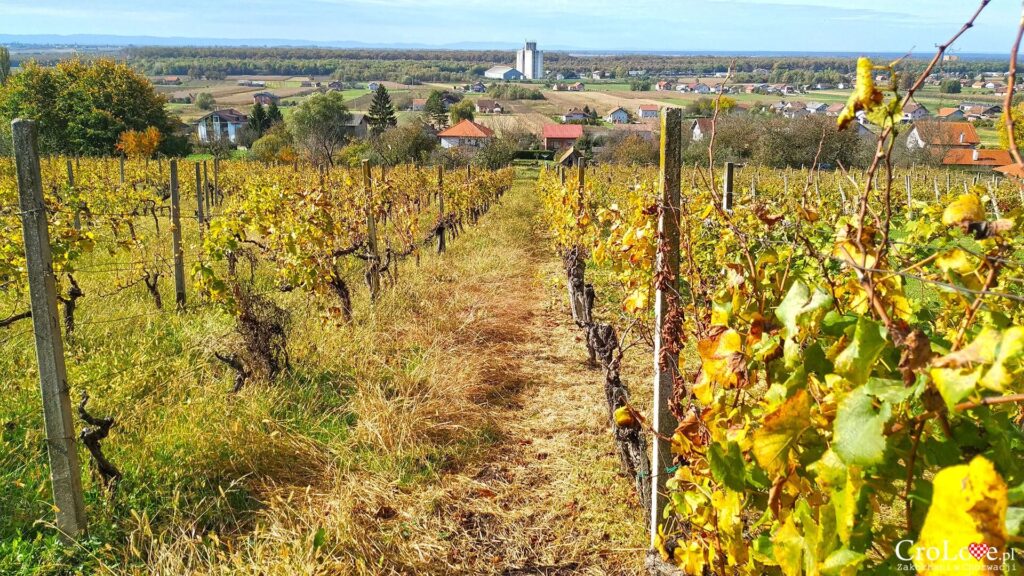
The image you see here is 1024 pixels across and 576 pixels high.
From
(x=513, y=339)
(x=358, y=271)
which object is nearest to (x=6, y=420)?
(x=513, y=339)

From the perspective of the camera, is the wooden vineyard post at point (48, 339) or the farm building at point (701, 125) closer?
the wooden vineyard post at point (48, 339)

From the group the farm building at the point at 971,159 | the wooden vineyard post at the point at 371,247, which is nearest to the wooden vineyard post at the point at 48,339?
the wooden vineyard post at the point at 371,247

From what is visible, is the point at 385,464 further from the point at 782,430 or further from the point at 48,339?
the point at 782,430

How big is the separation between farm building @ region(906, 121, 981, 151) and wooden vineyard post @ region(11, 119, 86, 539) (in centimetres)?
4455

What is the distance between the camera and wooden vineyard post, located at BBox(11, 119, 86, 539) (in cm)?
279

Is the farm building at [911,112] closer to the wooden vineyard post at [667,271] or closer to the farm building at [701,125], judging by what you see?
the farm building at [701,125]

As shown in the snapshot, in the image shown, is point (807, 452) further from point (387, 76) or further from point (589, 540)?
point (387, 76)

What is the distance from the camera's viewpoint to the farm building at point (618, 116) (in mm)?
89300

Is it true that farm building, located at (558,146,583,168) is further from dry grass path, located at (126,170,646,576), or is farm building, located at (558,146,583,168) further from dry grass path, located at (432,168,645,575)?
dry grass path, located at (126,170,646,576)

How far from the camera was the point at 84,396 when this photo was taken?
10.5 feet

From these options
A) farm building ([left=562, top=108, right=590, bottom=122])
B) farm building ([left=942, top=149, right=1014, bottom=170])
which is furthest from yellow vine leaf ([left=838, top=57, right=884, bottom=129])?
farm building ([left=562, top=108, right=590, bottom=122])

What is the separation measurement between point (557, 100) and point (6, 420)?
113168mm

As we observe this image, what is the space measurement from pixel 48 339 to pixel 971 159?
49021mm

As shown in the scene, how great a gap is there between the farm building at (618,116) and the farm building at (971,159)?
5098 cm
